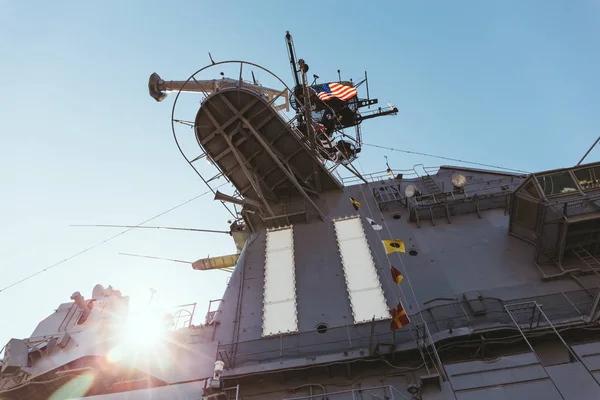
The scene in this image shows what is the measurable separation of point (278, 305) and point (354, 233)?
3.79 meters

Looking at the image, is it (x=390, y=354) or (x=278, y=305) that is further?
(x=278, y=305)

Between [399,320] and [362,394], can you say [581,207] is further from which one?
[362,394]

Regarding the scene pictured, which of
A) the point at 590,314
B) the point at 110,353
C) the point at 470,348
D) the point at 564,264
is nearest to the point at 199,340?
the point at 110,353

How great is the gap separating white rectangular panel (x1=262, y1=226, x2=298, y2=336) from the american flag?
398 inches

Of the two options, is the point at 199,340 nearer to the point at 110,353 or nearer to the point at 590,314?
the point at 110,353

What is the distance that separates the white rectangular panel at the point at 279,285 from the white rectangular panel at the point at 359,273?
5.61 feet

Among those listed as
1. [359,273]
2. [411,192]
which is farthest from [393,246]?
[411,192]

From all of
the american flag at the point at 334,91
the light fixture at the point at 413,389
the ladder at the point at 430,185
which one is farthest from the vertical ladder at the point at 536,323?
the american flag at the point at 334,91

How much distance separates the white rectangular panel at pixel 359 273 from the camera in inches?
427

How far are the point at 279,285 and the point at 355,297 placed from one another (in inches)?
97.5

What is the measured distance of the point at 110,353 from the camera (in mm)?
12250

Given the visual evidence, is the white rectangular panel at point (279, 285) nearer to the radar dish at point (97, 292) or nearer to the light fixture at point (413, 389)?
the light fixture at point (413, 389)

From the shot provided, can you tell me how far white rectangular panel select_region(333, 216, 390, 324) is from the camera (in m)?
10.8

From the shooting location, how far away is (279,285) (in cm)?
1235
